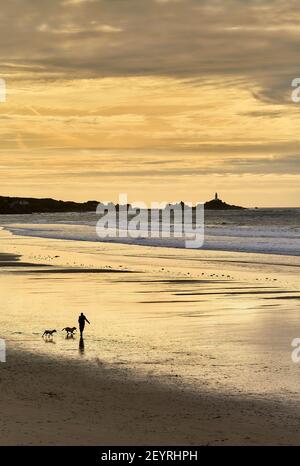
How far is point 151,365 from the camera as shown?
48.1 feet

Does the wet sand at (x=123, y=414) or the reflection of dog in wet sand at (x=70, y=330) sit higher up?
the reflection of dog in wet sand at (x=70, y=330)

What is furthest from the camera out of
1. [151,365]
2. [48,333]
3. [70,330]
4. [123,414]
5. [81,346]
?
[70,330]

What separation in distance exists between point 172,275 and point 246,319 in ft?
43.8

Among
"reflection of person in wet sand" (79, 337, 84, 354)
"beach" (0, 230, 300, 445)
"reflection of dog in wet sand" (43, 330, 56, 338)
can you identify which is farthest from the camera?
"reflection of dog in wet sand" (43, 330, 56, 338)

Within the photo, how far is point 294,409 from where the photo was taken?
1159 centimetres

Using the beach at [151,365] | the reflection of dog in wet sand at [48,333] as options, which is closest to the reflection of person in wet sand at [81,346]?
the beach at [151,365]

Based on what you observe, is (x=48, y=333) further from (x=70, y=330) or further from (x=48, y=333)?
(x=70, y=330)

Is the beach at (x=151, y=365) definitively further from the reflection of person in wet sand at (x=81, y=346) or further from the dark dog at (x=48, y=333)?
the dark dog at (x=48, y=333)

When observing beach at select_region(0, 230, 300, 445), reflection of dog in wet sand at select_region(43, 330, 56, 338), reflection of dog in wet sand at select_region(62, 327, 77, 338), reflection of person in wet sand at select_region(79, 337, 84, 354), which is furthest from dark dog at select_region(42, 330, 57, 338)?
reflection of person in wet sand at select_region(79, 337, 84, 354)

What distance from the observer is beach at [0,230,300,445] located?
10.8 metres

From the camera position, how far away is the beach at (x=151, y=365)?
10828mm

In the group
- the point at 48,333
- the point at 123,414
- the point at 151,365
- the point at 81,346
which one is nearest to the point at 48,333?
the point at 48,333

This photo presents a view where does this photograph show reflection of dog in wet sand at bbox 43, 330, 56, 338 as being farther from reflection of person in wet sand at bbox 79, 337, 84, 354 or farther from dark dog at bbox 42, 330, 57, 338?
reflection of person in wet sand at bbox 79, 337, 84, 354

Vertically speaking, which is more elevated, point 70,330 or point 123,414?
point 70,330
